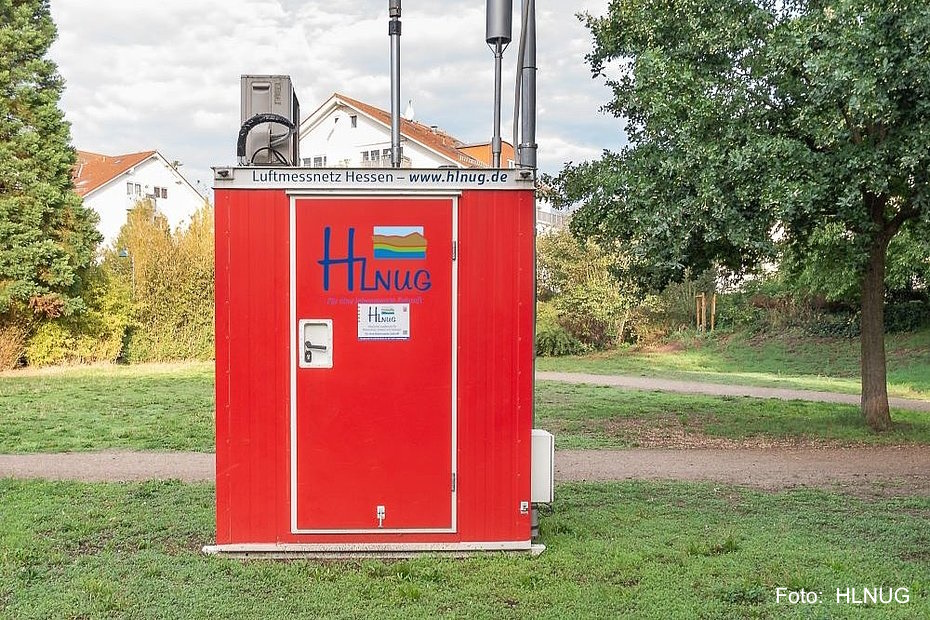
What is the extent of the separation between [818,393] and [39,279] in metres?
20.5

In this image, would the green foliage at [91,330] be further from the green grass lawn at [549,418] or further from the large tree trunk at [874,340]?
the large tree trunk at [874,340]

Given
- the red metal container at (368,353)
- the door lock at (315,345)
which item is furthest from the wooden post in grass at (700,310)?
the door lock at (315,345)

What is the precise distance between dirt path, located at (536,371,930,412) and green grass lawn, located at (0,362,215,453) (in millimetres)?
9518

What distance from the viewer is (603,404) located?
50.8 feet

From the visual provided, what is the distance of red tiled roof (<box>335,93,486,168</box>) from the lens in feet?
116

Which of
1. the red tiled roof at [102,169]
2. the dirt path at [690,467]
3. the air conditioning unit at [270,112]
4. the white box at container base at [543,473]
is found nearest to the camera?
the white box at container base at [543,473]

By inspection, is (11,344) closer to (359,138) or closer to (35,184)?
(35,184)

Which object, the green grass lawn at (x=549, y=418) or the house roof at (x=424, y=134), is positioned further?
the house roof at (x=424, y=134)

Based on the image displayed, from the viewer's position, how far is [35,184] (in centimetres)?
2273

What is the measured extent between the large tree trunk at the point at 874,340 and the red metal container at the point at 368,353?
7953 millimetres

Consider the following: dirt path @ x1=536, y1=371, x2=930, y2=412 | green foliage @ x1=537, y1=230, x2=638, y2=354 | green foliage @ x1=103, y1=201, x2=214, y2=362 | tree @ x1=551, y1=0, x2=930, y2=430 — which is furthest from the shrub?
tree @ x1=551, y1=0, x2=930, y2=430

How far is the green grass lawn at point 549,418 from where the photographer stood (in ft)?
35.9

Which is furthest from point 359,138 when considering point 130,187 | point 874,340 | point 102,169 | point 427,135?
point 874,340

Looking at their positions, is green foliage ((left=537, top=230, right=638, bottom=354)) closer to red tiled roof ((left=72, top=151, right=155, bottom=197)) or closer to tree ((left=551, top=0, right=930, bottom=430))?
tree ((left=551, top=0, right=930, bottom=430))
